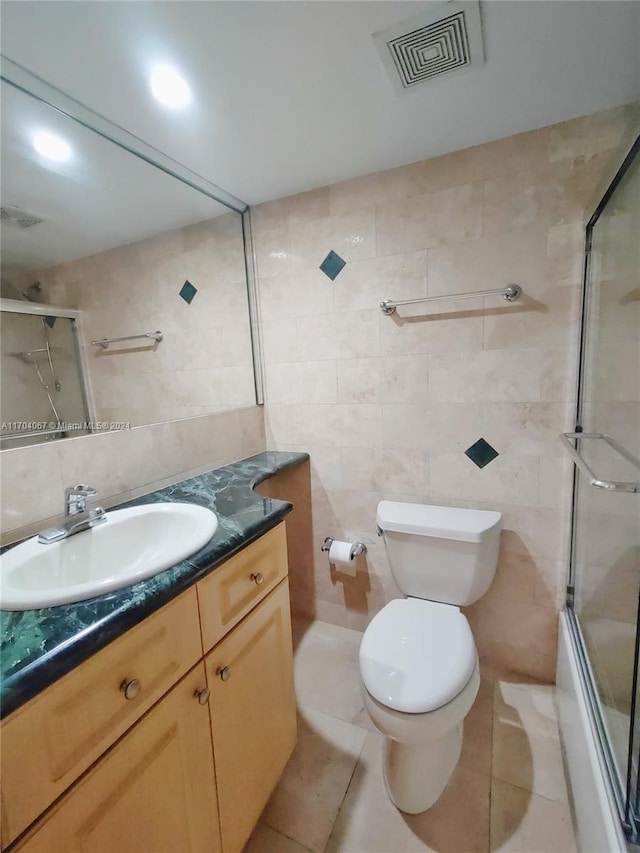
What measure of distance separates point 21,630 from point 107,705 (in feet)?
0.61

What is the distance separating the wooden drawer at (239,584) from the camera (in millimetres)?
794

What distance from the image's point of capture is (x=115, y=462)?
1176 millimetres

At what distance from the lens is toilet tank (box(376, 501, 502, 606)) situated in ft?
4.24

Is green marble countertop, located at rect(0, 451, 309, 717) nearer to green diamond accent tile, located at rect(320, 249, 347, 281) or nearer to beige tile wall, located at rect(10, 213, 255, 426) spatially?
beige tile wall, located at rect(10, 213, 255, 426)

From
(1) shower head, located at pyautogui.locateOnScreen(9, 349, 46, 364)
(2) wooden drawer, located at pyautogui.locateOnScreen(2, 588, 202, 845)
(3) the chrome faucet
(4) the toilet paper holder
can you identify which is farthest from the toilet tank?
(1) shower head, located at pyautogui.locateOnScreen(9, 349, 46, 364)

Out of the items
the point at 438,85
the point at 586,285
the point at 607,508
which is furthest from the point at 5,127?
the point at 607,508

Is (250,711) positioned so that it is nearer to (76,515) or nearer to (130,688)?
(130,688)

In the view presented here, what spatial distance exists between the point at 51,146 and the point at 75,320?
596mm

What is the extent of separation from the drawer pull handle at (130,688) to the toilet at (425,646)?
666mm

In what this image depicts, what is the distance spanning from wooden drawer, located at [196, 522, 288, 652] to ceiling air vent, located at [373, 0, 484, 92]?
51.0 inches

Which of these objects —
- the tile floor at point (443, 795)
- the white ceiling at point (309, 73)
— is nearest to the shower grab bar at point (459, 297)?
the white ceiling at point (309, 73)

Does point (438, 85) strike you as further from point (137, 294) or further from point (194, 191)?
point (137, 294)

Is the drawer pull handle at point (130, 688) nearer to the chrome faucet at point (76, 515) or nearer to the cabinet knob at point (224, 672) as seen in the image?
the cabinet knob at point (224, 672)

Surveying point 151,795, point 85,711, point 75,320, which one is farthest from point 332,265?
point 151,795
